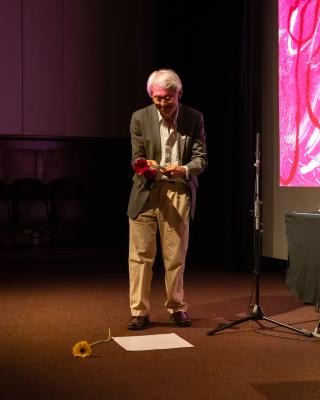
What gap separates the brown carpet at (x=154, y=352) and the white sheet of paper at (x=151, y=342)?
0.07 m

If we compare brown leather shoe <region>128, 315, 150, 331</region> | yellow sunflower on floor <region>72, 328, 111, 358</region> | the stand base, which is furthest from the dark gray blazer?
yellow sunflower on floor <region>72, 328, 111, 358</region>

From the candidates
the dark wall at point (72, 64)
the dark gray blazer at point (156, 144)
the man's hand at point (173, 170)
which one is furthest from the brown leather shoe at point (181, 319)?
the dark wall at point (72, 64)

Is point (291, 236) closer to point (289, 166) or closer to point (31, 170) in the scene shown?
point (289, 166)

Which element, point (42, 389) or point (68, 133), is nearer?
point (42, 389)

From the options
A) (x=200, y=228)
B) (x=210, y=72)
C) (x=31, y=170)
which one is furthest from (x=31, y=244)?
(x=210, y=72)

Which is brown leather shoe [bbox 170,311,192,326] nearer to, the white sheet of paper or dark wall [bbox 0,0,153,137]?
the white sheet of paper

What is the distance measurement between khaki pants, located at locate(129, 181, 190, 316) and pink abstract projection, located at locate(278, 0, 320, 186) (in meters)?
2.24

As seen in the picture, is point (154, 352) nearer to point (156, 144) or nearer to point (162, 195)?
point (162, 195)

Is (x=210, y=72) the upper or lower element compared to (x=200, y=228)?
upper

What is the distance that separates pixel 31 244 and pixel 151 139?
4.87 meters

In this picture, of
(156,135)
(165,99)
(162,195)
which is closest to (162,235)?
(162,195)

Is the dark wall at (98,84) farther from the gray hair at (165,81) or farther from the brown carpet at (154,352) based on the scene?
the gray hair at (165,81)

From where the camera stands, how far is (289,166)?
641 centimetres

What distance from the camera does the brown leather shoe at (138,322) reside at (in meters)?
4.12
